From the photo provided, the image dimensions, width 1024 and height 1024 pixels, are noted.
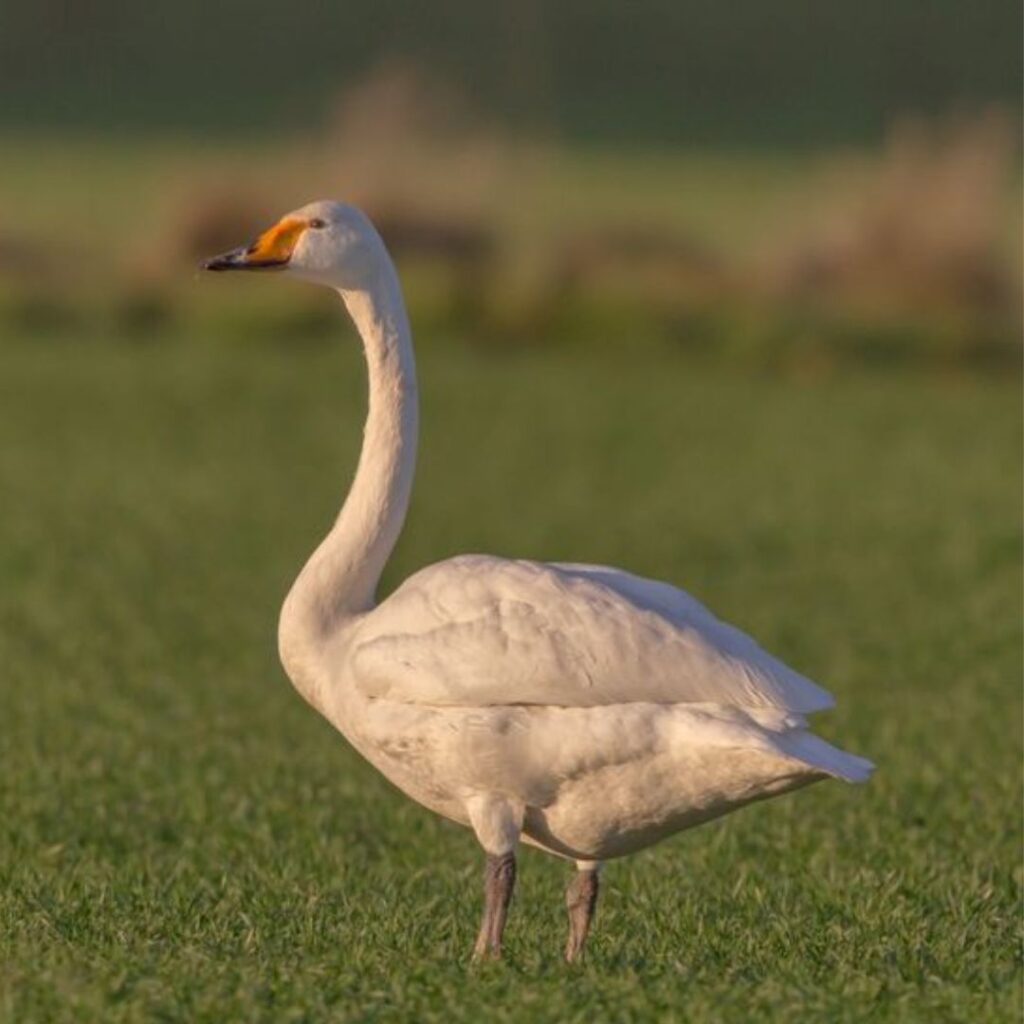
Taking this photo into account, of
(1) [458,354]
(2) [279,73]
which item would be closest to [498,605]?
(1) [458,354]

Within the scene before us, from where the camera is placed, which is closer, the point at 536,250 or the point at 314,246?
the point at 314,246

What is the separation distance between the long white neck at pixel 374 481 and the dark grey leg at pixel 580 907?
2.99ft

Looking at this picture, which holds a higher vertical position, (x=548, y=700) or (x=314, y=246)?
(x=314, y=246)

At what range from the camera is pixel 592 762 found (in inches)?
277

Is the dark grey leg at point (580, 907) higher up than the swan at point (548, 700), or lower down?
lower down

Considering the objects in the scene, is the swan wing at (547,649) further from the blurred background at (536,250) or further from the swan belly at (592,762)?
the blurred background at (536,250)

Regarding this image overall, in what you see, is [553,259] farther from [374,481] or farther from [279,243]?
[279,243]

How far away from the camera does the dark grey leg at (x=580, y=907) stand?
24.6 feet

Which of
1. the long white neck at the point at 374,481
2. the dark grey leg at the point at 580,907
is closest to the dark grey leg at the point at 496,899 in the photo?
the dark grey leg at the point at 580,907

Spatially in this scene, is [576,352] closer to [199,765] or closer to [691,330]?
[691,330]

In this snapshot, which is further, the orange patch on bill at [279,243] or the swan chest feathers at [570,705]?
the orange patch on bill at [279,243]

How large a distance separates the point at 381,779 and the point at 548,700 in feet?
15.4

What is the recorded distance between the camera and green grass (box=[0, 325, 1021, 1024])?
7.03 metres

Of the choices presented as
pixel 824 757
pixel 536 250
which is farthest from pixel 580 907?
pixel 536 250
